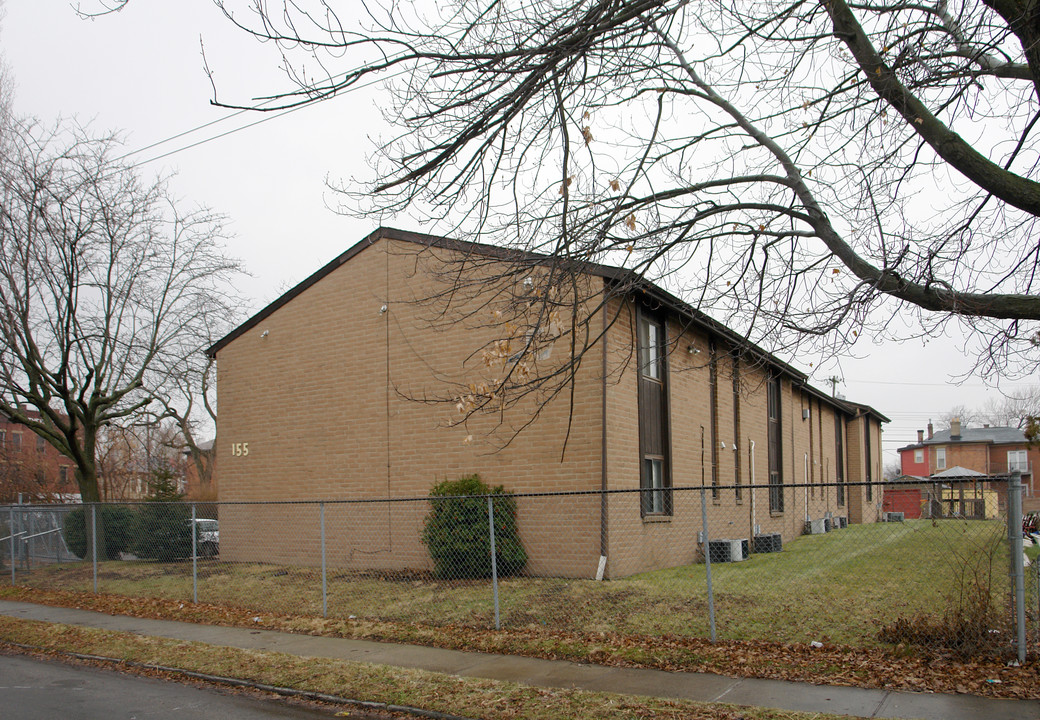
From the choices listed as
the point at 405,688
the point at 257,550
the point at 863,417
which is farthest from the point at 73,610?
the point at 863,417

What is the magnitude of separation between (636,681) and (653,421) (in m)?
9.15

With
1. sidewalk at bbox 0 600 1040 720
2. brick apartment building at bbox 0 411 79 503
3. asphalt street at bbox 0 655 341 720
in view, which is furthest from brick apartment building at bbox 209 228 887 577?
brick apartment building at bbox 0 411 79 503

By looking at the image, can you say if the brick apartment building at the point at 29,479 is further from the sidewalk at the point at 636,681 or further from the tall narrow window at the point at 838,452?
the tall narrow window at the point at 838,452

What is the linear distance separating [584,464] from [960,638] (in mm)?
7354

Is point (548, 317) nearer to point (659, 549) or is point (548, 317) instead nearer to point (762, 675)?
point (762, 675)

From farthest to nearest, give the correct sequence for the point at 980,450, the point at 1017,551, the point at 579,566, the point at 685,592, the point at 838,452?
the point at 980,450 → the point at 838,452 → the point at 579,566 → the point at 685,592 → the point at 1017,551

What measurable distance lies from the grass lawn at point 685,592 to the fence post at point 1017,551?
379 millimetres

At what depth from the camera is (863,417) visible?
42.2 meters

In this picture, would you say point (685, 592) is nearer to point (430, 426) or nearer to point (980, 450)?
point (430, 426)

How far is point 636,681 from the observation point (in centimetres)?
819

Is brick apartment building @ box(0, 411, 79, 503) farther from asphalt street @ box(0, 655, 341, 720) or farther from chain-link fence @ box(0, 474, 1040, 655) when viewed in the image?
asphalt street @ box(0, 655, 341, 720)

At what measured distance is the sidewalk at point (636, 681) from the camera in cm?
686

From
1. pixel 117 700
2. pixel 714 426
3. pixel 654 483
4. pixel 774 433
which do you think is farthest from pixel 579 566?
pixel 774 433

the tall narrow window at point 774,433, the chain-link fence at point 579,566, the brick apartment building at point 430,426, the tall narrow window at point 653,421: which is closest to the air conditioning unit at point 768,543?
the chain-link fence at point 579,566
